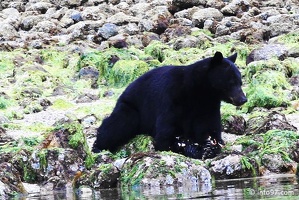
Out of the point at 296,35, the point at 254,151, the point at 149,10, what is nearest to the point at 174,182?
the point at 254,151

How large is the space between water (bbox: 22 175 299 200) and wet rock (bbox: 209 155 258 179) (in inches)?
10.0

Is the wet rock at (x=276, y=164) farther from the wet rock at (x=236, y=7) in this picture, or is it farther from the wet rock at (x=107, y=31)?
the wet rock at (x=236, y=7)

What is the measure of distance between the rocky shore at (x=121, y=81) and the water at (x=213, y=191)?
254 millimetres

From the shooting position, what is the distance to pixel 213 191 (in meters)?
5.83

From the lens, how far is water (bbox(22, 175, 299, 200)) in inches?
205

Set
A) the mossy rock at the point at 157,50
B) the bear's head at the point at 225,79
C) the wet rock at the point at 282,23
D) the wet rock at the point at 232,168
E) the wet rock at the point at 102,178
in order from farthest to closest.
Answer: the wet rock at the point at 282,23 → the mossy rock at the point at 157,50 → the bear's head at the point at 225,79 → the wet rock at the point at 232,168 → the wet rock at the point at 102,178

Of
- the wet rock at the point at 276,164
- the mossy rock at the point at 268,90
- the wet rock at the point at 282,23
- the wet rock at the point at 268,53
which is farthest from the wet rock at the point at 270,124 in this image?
the wet rock at the point at 282,23

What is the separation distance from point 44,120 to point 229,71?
502 centimetres

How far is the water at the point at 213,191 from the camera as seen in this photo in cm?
520

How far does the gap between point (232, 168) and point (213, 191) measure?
1.52 m

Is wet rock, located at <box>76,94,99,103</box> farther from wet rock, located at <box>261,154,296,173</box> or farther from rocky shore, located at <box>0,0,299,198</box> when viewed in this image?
wet rock, located at <box>261,154,296,173</box>

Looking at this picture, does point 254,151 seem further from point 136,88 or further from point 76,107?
point 76,107

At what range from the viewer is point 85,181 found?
7281 millimetres

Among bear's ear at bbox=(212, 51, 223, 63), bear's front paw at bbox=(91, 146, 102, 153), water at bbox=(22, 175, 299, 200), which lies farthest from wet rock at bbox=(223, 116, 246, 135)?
water at bbox=(22, 175, 299, 200)
